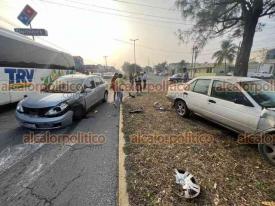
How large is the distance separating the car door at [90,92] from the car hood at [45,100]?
1056 millimetres

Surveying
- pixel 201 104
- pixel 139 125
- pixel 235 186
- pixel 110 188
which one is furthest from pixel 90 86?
pixel 235 186

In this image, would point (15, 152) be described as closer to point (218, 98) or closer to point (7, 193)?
point (7, 193)

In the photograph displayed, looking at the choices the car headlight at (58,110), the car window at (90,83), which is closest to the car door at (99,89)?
the car window at (90,83)

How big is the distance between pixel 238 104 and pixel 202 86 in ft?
4.99

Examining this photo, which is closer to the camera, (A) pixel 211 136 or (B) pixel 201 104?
(A) pixel 211 136

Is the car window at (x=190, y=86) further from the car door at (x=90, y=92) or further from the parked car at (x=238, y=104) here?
the car door at (x=90, y=92)

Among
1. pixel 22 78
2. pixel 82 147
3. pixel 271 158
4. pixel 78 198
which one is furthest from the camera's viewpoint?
pixel 22 78

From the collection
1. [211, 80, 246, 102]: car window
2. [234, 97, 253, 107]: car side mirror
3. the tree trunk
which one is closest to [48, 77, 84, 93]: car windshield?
[211, 80, 246, 102]: car window

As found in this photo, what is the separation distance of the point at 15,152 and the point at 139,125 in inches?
128

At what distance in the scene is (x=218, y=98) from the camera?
17.0 ft

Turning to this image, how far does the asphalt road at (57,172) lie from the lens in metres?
2.79

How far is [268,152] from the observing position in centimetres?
382

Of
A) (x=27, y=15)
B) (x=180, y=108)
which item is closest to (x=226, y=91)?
(x=180, y=108)

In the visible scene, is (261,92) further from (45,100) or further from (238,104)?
Result: (45,100)
